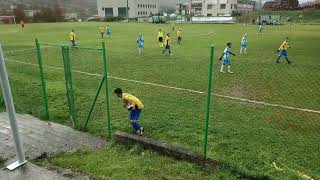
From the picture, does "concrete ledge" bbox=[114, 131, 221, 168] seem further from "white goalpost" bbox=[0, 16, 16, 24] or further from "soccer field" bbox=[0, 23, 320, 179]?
"white goalpost" bbox=[0, 16, 16, 24]

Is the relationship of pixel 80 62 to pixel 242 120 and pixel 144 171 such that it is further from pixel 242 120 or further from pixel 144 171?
pixel 144 171

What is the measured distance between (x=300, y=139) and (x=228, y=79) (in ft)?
22.8

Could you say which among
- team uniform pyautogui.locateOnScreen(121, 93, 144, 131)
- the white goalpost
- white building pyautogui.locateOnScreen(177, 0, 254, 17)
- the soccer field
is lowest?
Result: the soccer field

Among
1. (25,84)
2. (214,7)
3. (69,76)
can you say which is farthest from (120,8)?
(69,76)

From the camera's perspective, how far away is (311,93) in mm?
11758

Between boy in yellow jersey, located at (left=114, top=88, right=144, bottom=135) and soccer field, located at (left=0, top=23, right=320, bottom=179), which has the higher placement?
boy in yellow jersey, located at (left=114, top=88, right=144, bottom=135)

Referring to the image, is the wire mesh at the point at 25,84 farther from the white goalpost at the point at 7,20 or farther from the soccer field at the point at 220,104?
the white goalpost at the point at 7,20

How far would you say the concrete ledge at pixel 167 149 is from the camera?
6230mm

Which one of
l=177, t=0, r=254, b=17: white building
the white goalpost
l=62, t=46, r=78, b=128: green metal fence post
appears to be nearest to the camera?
l=62, t=46, r=78, b=128: green metal fence post

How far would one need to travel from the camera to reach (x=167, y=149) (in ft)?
21.5

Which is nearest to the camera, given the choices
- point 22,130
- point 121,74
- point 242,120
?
point 22,130

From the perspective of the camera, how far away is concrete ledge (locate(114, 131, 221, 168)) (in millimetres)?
6230

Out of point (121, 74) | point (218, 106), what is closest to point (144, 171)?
point (218, 106)

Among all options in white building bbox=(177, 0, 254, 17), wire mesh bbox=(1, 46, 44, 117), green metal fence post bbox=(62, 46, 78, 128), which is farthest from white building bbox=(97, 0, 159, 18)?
green metal fence post bbox=(62, 46, 78, 128)
